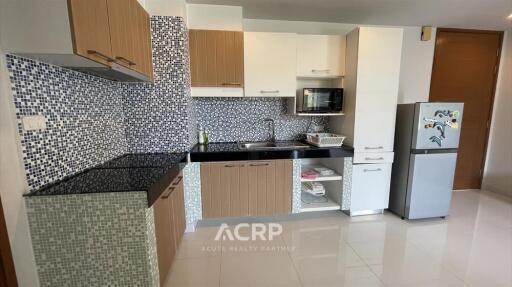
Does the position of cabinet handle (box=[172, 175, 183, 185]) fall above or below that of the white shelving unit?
above

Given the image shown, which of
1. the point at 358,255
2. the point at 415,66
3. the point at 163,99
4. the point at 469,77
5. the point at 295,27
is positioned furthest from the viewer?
the point at 469,77

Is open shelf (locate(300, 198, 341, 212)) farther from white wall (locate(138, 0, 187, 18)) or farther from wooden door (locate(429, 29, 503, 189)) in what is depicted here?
white wall (locate(138, 0, 187, 18))

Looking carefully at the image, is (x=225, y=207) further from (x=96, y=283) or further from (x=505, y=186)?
(x=505, y=186)

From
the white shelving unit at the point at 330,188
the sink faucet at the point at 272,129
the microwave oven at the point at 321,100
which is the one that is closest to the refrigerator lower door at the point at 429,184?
the white shelving unit at the point at 330,188

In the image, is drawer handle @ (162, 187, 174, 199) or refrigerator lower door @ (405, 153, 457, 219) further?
refrigerator lower door @ (405, 153, 457, 219)

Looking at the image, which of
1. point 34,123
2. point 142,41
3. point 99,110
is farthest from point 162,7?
point 34,123

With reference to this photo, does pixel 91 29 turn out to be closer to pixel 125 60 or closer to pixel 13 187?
pixel 125 60

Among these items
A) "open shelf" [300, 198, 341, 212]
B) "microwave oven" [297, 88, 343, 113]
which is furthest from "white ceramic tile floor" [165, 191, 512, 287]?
"microwave oven" [297, 88, 343, 113]

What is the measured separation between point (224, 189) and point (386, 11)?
9.04 feet

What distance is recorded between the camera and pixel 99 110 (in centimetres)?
182

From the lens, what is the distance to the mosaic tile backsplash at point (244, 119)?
280cm

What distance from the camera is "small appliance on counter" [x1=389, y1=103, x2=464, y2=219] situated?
8.00 ft

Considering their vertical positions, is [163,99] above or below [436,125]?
above

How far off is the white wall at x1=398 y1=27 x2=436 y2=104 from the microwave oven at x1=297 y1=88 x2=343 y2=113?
1.26 m
